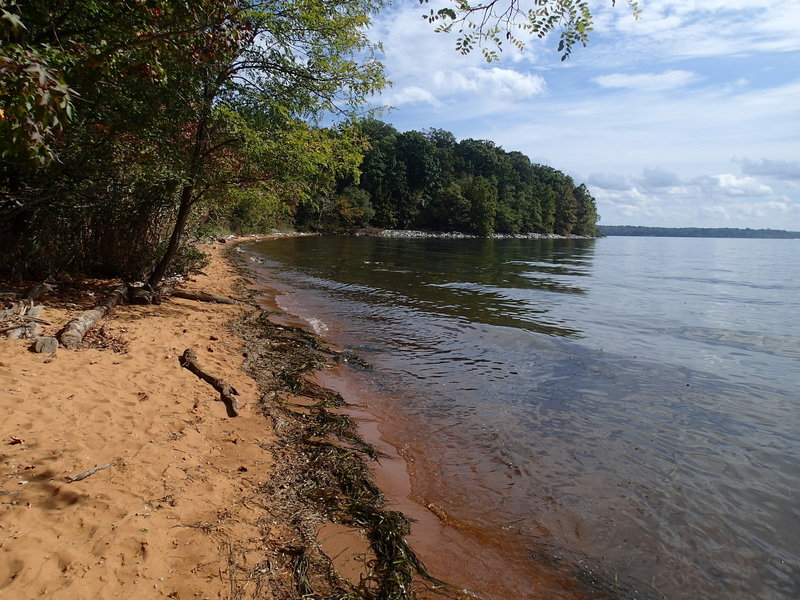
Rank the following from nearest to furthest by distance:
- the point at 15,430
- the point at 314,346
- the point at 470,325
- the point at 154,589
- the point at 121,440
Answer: the point at 154,589, the point at 15,430, the point at 121,440, the point at 314,346, the point at 470,325

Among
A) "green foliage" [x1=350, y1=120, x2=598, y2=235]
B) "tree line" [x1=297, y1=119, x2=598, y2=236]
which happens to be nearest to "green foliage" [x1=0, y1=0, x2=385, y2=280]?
"tree line" [x1=297, y1=119, x2=598, y2=236]

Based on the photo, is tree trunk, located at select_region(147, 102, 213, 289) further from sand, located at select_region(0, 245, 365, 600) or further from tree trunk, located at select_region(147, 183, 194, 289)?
sand, located at select_region(0, 245, 365, 600)

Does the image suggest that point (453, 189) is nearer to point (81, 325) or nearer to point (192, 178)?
point (192, 178)

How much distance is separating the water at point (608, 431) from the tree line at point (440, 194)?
68.2 m

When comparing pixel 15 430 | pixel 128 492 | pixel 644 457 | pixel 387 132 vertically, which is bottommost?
pixel 644 457

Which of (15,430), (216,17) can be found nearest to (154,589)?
(15,430)

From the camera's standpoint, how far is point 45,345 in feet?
19.6

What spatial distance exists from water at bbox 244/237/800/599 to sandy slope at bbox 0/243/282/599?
218cm

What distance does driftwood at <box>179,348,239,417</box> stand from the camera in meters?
5.80

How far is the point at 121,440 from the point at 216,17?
16.8 ft

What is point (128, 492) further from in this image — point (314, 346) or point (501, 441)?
point (314, 346)

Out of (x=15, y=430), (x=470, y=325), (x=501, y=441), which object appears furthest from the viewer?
(x=470, y=325)

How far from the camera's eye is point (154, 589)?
2844 mm

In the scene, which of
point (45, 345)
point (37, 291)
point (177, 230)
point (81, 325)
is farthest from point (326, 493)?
point (177, 230)
